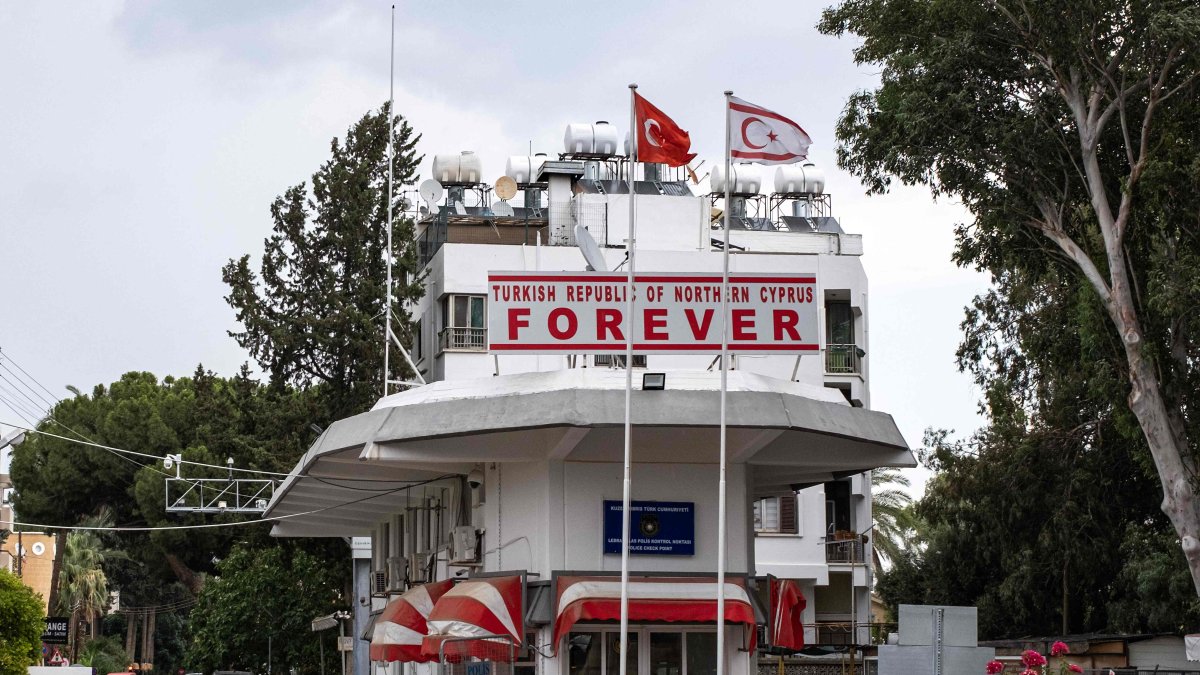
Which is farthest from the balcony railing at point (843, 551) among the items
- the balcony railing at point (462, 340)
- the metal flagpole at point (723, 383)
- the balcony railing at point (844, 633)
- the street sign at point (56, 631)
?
the metal flagpole at point (723, 383)

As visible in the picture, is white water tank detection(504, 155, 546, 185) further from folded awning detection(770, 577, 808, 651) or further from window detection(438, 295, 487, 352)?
folded awning detection(770, 577, 808, 651)

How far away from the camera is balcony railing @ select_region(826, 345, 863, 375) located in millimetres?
51688

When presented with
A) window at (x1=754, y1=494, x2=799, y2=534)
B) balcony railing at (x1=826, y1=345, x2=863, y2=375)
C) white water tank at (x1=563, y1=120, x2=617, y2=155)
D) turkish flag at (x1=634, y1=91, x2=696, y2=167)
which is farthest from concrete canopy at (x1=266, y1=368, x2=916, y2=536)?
white water tank at (x1=563, y1=120, x2=617, y2=155)

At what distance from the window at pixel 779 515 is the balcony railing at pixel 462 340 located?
33.0 feet

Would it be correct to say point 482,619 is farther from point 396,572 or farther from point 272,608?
point 272,608

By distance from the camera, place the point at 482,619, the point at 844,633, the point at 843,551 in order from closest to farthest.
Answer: the point at 482,619 < the point at 843,551 < the point at 844,633

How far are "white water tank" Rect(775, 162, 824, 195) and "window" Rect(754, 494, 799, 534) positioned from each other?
13473mm

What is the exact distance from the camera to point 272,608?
49250 mm

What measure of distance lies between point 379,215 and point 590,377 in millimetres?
30467

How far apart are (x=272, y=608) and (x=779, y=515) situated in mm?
16122

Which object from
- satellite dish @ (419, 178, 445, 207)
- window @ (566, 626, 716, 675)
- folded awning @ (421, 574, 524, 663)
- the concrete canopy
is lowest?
window @ (566, 626, 716, 675)

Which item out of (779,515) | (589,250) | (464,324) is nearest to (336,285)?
(464,324)

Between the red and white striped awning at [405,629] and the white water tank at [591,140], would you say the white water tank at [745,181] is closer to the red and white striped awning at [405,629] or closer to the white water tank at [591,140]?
the white water tank at [591,140]

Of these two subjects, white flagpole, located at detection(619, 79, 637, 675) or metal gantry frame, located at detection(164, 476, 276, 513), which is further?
metal gantry frame, located at detection(164, 476, 276, 513)
